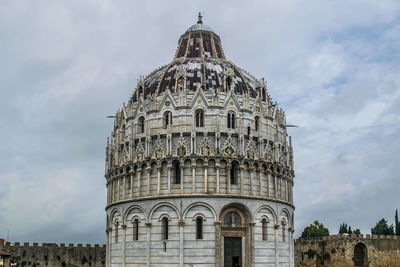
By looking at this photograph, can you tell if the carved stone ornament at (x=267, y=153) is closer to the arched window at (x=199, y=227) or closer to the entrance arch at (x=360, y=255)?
the arched window at (x=199, y=227)

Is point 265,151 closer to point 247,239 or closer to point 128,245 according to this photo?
point 247,239

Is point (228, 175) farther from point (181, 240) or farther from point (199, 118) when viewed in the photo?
point (181, 240)

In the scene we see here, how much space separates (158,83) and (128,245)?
Answer: 722 inches

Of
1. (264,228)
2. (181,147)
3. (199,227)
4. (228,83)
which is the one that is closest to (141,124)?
(181,147)

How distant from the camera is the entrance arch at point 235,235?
47156 millimetres

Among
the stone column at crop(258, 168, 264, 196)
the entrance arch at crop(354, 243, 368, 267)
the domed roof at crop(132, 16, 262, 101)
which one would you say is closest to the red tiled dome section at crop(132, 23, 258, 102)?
the domed roof at crop(132, 16, 262, 101)

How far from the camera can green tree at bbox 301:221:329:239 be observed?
320 ft

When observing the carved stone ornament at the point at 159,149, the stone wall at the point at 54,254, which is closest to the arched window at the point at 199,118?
the carved stone ornament at the point at 159,149

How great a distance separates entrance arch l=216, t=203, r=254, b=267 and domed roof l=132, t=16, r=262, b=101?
43.9 feet

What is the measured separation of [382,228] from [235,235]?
54498 millimetres

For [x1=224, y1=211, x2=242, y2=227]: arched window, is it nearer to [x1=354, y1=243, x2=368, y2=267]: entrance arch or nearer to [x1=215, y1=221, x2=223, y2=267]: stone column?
[x1=215, y1=221, x2=223, y2=267]: stone column

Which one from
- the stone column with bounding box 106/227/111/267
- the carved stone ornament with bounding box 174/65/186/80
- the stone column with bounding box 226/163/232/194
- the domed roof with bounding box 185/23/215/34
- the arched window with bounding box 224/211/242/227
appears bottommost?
the stone column with bounding box 106/227/111/267

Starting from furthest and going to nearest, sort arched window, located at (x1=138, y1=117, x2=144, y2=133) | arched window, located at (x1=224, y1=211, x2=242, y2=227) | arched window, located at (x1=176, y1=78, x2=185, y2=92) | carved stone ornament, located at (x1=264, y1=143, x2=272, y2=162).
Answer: arched window, located at (x1=138, y1=117, x2=144, y2=133) → arched window, located at (x1=176, y1=78, x2=185, y2=92) → carved stone ornament, located at (x1=264, y1=143, x2=272, y2=162) → arched window, located at (x1=224, y1=211, x2=242, y2=227)

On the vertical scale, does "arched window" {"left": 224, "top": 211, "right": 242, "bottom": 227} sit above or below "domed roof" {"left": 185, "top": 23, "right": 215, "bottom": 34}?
below
